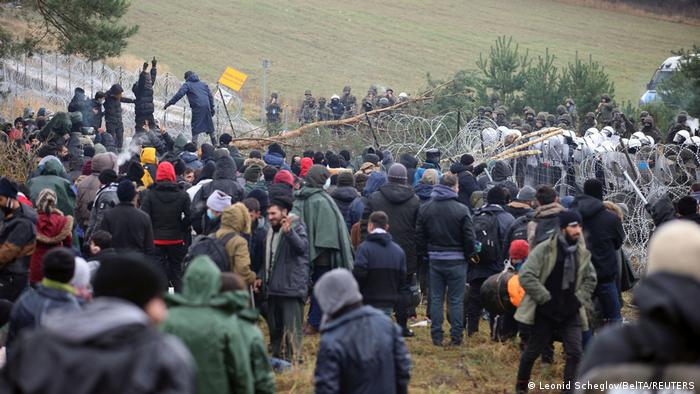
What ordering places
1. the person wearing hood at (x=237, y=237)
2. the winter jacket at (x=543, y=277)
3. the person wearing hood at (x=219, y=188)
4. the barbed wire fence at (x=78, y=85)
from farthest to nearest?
the barbed wire fence at (x=78, y=85), the person wearing hood at (x=219, y=188), the person wearing hood at (x=237, y=237), the winter jacket at (x=543, y=277)

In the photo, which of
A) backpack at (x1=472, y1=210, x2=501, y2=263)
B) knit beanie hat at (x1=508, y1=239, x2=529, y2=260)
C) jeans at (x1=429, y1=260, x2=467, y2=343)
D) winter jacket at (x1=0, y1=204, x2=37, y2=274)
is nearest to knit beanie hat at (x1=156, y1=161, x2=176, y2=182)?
winter jacket at (x1=0, y1=204, x2=37, y2=274)

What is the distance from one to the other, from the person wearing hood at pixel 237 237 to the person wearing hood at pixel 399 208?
7.48 ft

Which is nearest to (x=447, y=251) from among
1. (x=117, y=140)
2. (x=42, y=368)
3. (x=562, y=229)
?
(x=562, y=229)

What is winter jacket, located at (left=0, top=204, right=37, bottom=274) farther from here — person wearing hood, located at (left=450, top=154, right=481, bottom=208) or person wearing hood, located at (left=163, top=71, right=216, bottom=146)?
person wearing hood, located at (left=163, top=71, right=216, bottom=146)

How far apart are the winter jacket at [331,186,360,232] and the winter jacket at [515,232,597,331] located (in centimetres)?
370

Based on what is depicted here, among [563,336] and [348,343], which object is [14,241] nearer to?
[348,343]

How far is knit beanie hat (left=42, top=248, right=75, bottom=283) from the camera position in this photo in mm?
6332

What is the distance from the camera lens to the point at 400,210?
11.5 m

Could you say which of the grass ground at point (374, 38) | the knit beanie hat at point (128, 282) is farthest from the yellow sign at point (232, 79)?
the grass ground at point (374, 38)

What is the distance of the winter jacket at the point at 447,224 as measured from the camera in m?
10.9

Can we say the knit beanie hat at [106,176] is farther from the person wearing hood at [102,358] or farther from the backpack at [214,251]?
the person wearing hood at [102,358]

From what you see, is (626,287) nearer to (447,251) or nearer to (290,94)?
Answer: (447,251)

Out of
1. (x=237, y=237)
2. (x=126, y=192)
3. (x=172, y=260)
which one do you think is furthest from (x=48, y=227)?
(x=172, y=260)

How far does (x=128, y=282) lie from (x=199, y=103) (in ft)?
56.0
